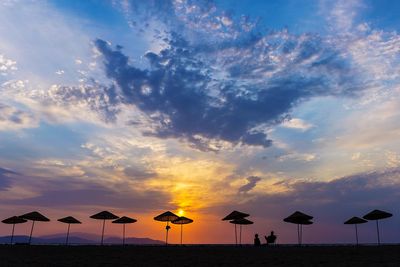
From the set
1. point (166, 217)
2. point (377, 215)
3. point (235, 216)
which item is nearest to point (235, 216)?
point (235, 216)

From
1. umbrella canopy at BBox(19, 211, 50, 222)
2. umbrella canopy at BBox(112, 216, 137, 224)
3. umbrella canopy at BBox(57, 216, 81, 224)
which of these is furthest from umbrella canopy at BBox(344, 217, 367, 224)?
umbrella canopy at BBox(19, 211, 50, 222)

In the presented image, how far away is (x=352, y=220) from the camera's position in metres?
43.0

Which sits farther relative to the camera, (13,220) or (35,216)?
(13,220)

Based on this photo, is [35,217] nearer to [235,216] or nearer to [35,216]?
[35,216]

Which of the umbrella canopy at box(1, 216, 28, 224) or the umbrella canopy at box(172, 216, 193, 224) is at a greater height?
the umbrella canopy at box(172, 216, 193, 224)

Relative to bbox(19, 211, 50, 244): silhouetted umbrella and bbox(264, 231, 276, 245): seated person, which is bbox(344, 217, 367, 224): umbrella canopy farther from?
bbox(19, 211, 50, 244): silhouetted umbrella

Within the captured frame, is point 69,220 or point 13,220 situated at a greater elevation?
point 69,220
